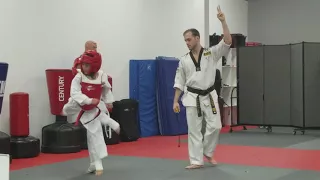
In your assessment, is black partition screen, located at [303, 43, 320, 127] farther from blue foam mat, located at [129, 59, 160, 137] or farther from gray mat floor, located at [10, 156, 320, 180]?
gray mat floor, located at [10, 156, 320, 180]

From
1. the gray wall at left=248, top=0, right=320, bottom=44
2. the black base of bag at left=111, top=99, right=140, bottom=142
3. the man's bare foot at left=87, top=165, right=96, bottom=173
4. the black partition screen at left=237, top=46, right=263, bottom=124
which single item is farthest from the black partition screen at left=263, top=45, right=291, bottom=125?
the man's bare foot at left=87, top=165, right=96, bottom=173

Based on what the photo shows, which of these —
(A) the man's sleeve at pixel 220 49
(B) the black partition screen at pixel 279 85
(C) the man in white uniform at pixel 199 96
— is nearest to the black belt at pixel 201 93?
(C) the man in white uniform at pixel 199 96

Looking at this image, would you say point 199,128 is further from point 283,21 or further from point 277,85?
point 283,21

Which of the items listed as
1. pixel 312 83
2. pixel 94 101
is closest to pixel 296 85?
pixel 312 83

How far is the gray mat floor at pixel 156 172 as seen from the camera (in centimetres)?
476

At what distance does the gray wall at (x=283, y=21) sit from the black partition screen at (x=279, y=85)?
3.57 m

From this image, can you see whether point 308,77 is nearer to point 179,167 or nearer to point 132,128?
point 132,128

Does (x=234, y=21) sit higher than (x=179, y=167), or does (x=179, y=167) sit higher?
(x=234, y=21)

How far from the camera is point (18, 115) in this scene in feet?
21.2

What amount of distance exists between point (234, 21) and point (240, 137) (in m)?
5.24

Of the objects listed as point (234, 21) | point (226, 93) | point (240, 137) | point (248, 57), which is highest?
point (234, 21)

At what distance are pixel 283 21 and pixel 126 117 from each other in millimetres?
7039

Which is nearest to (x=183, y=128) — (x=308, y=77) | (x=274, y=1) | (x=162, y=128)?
(x=162, y=128)

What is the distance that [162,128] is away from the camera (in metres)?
9.35
